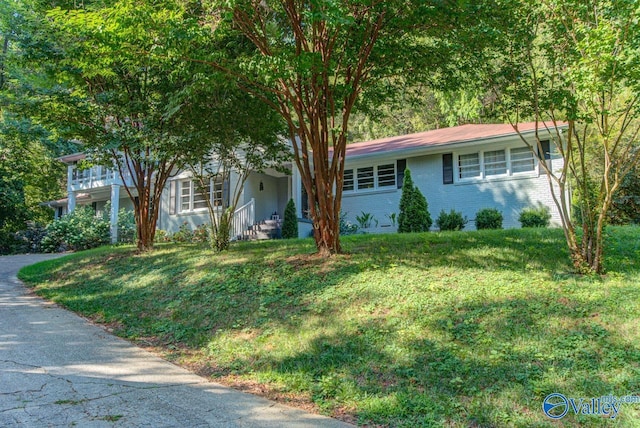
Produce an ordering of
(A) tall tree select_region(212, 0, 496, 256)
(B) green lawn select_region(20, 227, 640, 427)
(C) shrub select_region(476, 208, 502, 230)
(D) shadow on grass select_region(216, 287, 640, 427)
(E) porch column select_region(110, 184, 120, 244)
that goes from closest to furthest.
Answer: (D) shadow on grass select_region(216, 287, 640, 427), (B) green lawn select_region(20, 227, 640, 427), (A) tall tree select_region(212, 0, 496, 256), (C) shrub select_region(476, 208, 502, 230), (E) porch column select_region(110, 184, 120, 244)

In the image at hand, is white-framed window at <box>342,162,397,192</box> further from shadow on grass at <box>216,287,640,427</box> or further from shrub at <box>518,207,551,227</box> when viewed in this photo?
shadow on grass at <box>216,287,640,427</box>

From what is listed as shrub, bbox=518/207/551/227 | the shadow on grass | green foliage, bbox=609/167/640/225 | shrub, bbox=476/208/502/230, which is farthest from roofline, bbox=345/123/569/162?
the shadow on grass

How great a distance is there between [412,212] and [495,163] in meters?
4.06

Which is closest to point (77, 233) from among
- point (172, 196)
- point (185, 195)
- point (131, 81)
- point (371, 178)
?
point (172, 196)

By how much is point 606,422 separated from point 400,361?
1844mm

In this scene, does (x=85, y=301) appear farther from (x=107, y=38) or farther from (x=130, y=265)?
(x=107, y=38)

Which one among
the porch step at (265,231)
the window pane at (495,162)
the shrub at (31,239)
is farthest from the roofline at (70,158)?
the window pane at (495,162)

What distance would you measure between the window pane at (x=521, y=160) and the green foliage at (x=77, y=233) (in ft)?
55.8

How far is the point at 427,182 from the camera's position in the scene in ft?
55.2

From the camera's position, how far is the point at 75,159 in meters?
25.2

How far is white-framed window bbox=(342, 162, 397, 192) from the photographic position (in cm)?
1761

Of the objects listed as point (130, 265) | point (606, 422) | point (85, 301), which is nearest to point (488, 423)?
point (606, 422)

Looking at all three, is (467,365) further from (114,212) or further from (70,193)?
(70,193)

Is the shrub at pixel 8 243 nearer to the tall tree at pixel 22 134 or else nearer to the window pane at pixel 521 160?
the tall tree at pixel 22 134
